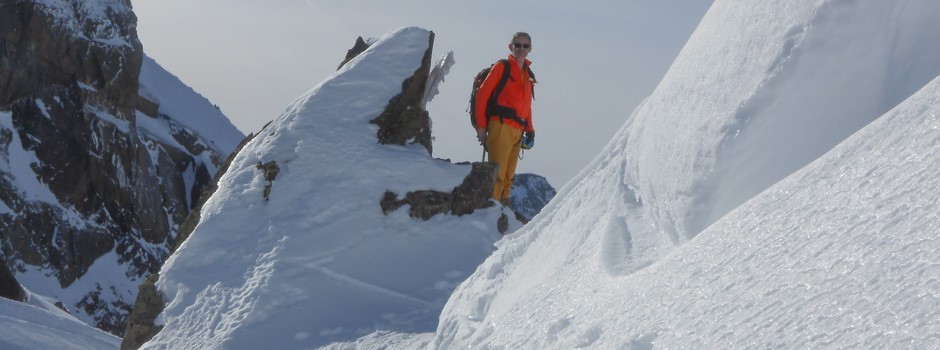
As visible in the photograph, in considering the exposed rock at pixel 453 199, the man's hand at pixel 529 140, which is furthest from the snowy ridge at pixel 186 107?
the exposed rock at pixel 453 199

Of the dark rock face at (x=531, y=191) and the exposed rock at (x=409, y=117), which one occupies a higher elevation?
the dark rock face at (x=531, y=191)

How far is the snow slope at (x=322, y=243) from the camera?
621 centimetres

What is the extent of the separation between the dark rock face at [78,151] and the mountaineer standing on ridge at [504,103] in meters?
46.7

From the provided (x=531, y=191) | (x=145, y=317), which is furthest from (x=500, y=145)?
(x=531, y=191)

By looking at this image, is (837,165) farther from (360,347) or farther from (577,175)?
(360,347)

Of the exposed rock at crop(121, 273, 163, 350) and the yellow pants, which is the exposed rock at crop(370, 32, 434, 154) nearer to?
the yellow pants

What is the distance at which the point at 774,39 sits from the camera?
3.63 m

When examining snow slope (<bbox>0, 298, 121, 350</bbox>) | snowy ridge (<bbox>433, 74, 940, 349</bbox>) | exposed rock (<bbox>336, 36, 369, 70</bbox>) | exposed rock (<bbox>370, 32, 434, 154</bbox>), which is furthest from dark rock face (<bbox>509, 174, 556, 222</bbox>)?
snowy ridge (<bbox>433, 74, 940, 349</bbox>)

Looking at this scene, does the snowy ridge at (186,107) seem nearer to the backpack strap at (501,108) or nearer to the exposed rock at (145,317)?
the backpack strap at (501,108)

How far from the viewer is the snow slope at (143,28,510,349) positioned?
244 inches

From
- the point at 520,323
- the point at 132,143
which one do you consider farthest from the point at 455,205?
the point at 132,143

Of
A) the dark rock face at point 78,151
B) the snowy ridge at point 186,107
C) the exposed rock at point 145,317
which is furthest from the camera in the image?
the snowy ridge at point 186,107

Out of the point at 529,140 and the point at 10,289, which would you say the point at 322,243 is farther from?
the point at 10,289

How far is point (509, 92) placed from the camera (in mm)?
8320
